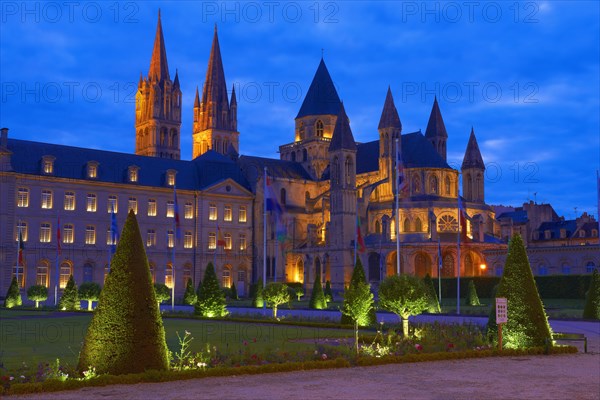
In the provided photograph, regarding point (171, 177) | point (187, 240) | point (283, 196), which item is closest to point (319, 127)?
point (283, 196)

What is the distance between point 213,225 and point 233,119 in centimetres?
3959

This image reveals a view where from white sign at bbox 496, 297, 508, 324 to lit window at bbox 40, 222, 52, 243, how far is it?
59042 millimetres

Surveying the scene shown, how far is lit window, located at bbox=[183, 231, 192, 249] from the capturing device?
80562mm

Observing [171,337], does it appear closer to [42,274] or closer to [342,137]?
[42,274]

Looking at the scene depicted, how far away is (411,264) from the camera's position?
8031 cm

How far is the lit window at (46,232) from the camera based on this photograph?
7119 cm

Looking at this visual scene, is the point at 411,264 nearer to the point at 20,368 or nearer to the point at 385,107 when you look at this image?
the point at 385,107

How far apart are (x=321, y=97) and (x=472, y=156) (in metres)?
21.8

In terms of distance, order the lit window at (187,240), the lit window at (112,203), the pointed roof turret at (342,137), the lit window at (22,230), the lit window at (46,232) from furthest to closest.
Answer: the pointed roof turret at (342,137) → the lit window at (187,240) → the lit window at (112,203) → the lit window at (46,232) → the lit window at (22,230)

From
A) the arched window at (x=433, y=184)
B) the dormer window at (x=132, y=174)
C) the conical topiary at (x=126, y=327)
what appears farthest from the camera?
the arched window at (x=433, y=184)

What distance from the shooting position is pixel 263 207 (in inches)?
3081

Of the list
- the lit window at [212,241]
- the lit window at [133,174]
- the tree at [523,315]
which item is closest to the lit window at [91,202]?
the lit window at [133,174]

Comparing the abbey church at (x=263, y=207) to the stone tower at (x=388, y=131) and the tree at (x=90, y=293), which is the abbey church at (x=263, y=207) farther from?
the tree at (x=90, y=293)

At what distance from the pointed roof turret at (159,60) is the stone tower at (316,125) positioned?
2242cm
